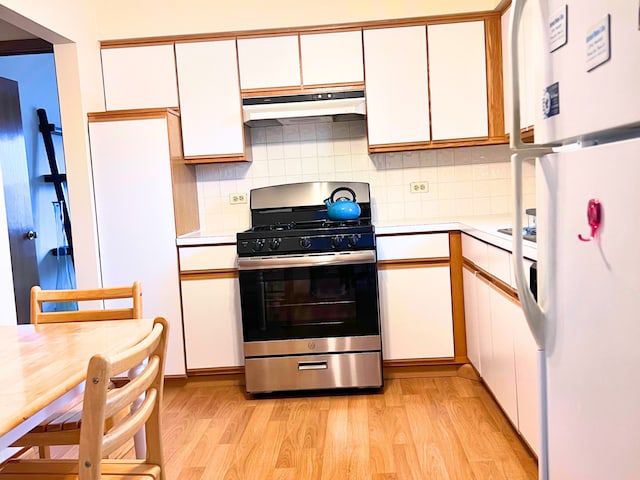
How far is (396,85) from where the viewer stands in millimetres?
3508

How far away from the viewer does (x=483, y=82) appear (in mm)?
3484

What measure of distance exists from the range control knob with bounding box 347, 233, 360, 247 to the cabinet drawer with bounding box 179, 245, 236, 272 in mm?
682

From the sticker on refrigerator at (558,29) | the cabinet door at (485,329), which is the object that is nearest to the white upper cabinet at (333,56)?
the cabinet door at (485,329)

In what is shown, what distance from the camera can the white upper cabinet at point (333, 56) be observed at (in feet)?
11.5

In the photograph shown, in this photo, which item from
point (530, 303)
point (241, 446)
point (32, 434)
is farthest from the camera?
point (241, 446)

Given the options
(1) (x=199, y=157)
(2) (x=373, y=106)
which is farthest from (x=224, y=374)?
(2) (x=373, y=106)

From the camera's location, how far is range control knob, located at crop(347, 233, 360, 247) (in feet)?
10.3

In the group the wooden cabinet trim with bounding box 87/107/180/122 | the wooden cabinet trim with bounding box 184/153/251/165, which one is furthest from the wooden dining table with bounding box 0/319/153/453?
the wooden cabinet trim with bounding box 184/153/251/165

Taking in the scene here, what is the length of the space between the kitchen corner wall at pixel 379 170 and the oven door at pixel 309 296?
745 mm

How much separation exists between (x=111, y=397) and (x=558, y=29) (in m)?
1.15

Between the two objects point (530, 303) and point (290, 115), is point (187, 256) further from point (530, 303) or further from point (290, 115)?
point (530, 303)

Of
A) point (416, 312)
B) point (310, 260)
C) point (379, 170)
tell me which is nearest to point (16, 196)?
point (310, 260)

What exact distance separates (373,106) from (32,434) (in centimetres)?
253

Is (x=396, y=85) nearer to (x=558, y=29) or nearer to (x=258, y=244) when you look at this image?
(x=258, y=244)
